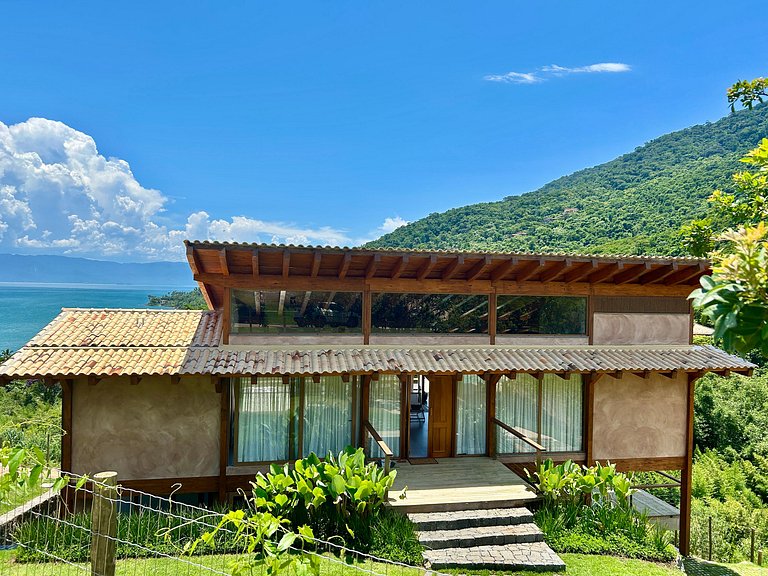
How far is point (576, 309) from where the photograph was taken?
11.9 meters

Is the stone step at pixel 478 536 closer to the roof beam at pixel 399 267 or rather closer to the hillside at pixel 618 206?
the roof beam at pixel 399 267

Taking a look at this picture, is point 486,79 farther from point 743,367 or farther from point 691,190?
point 743,367

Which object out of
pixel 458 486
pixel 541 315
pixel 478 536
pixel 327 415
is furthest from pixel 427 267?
pixel 478 536

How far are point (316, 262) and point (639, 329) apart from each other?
26.6ft

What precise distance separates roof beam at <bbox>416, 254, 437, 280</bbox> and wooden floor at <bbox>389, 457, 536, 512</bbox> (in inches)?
166

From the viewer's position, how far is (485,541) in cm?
834

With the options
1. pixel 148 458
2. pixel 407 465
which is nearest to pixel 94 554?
pixel 148 458

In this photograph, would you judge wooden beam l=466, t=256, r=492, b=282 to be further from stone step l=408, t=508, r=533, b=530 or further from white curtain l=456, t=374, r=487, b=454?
stone step l=408, t=508, r=533, b=530

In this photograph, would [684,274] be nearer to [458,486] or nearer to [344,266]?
[458,486]

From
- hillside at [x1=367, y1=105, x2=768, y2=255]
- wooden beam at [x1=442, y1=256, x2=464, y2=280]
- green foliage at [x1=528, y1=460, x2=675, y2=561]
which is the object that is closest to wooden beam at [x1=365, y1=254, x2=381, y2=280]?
wooden beam at [x1=442, y1=256, x2=464, y2=280]

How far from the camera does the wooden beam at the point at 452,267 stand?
33.8 feet

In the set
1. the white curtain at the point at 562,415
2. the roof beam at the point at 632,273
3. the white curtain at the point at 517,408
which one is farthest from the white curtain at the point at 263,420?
the roof beam at the point at 632,273

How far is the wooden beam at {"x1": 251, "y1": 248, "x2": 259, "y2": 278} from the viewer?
945 centimetres

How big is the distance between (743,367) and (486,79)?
67.3 m
